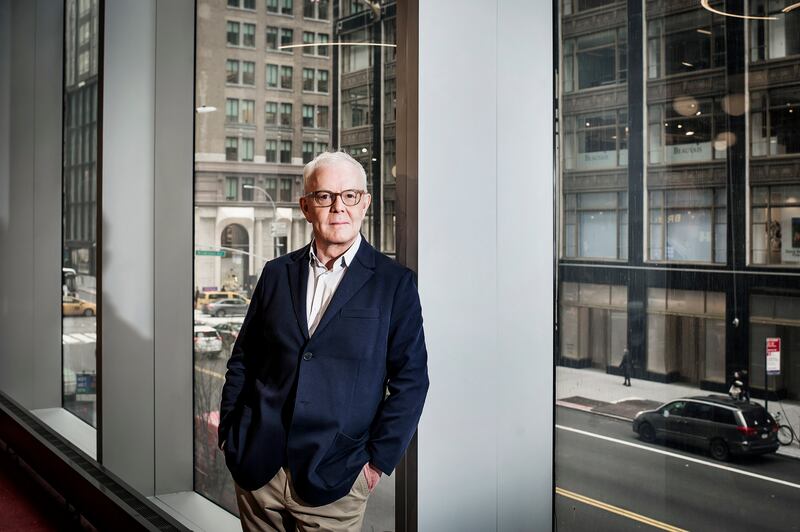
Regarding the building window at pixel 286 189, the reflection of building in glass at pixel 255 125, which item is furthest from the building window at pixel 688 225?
the building window at pixel 286 189

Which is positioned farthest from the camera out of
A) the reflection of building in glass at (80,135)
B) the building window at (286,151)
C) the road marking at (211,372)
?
the reflection of building in glass at (80,135)

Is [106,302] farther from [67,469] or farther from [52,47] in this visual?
[52,47]

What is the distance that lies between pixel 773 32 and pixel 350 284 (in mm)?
1065

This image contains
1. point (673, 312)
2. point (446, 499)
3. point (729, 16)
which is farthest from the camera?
point (446, 499)

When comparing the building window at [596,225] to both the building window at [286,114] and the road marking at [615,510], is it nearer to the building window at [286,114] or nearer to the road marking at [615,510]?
the road marking at [615,510]

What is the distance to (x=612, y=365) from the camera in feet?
6.04

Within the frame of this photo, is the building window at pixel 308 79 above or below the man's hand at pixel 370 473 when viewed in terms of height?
above

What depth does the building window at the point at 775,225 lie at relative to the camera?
149 cm

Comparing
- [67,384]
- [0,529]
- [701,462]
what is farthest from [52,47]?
[701,462]

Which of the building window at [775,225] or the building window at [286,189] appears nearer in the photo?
the building window at [775,225]

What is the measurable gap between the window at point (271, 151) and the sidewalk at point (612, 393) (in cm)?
167

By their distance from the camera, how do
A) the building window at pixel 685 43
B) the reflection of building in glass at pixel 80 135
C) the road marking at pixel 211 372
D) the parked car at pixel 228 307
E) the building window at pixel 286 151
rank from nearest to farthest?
the building window at pixel 685 43
the building window at pixel 286 151
the parked car at pixel 228 307
the road marking at pixel 211 372
the reflection of building in glass at pixel 80 135

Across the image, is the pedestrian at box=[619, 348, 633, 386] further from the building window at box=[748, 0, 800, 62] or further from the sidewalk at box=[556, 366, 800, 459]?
the building window at box=[748, 0, 800, 62]

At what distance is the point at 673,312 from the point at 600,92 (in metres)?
0.58
